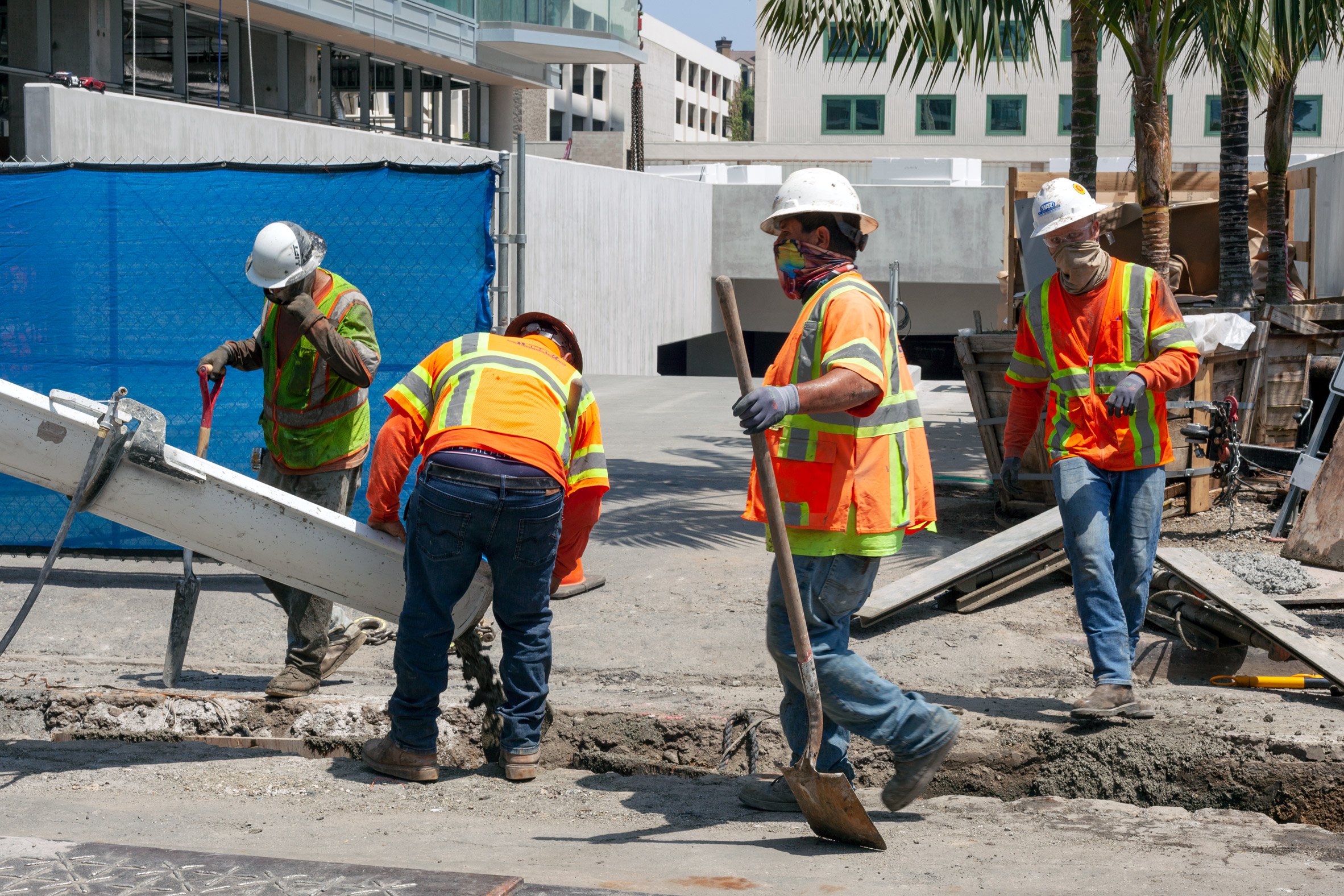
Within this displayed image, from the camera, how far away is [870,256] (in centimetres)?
2675

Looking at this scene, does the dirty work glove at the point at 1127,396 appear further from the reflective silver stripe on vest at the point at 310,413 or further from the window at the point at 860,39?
the window at the point at 860,39

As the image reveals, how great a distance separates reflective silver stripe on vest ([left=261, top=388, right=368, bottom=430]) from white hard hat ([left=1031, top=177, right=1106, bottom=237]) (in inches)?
103

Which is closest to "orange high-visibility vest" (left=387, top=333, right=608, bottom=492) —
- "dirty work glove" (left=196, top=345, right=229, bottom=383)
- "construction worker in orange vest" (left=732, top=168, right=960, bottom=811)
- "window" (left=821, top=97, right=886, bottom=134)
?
"construction worker in orange vest" (left=732, top=168, right=960, bottom=811)

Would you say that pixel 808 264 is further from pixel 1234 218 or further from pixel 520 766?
pixel 1234 218

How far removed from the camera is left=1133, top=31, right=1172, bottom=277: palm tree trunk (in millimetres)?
9289

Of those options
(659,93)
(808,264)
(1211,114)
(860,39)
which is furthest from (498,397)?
(659,93)

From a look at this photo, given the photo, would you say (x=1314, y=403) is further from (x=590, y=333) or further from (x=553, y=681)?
(x=590, y=333)

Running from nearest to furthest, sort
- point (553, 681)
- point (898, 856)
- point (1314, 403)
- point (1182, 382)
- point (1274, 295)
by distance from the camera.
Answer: point (898, 856)
point (1182, 382)
point (553, 681)
point (1314, 403)
point (1274, 295)

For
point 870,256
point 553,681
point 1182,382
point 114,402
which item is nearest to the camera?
point 114,402

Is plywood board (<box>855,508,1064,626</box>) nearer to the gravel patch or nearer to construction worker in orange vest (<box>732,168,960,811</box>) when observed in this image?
the gravel patch

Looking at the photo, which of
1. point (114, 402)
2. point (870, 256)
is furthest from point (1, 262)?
point (870, 256)

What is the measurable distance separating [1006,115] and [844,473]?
131ft

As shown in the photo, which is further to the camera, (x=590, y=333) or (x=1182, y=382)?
(x=590, y=333)

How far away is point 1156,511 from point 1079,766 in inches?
37.2
